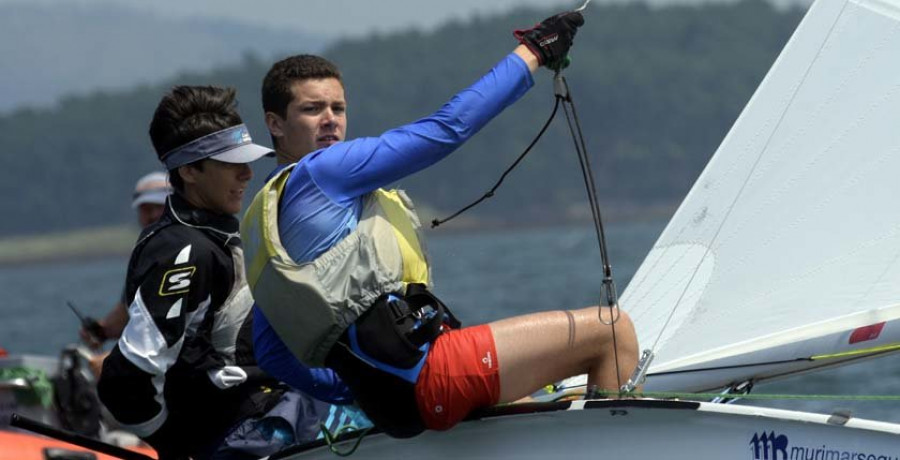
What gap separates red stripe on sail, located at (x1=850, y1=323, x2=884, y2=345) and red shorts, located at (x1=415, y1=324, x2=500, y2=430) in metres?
0.94

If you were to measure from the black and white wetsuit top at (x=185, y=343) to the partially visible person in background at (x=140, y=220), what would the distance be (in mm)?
1383

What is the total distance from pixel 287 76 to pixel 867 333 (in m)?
1.48

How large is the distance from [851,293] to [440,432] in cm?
107

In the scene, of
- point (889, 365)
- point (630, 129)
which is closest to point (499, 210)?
point (630, 129)

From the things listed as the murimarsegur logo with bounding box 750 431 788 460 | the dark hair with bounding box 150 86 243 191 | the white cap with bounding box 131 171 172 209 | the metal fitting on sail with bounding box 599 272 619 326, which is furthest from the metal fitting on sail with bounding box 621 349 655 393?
the white cap with bounding box 131 171 172 209

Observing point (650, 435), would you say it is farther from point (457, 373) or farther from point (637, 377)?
point (457, 373)

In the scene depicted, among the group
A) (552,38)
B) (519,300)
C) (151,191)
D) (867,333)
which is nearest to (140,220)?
(151,191)

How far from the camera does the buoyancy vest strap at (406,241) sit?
3.32 m

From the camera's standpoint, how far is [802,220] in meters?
3.96

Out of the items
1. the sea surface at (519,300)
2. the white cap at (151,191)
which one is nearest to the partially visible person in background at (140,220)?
the white cap at (151,191)

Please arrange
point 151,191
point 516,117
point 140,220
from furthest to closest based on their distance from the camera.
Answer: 1. point 516,117
2. point 140,220
3. point 151,191

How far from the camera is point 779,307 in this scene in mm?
3852

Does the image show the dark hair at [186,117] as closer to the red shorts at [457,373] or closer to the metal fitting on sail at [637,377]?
the red shorts at [457,373]

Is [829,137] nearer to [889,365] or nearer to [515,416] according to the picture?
[515,416]
